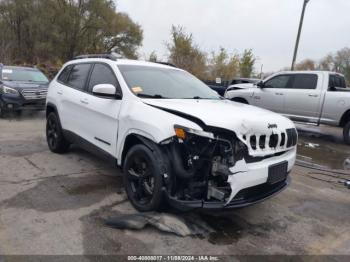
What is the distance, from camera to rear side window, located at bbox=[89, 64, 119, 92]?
451 centimetres

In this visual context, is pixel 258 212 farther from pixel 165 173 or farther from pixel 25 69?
pixel 25 69

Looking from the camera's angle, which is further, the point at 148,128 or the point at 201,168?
the point at 148,128

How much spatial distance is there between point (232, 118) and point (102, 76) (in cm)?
230

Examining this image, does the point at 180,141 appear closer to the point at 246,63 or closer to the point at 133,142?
the point at 133,142

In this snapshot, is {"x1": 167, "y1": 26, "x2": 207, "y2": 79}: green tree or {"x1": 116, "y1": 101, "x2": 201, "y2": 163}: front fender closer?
{"x1": 116, "y1": 101, "x2": 201, "y2": 163}: front fender

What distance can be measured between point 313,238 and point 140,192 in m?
1.94

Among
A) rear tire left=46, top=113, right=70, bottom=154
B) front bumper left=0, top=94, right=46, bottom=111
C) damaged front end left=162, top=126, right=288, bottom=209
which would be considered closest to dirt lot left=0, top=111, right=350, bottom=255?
rear tire left=46, top=113, right=70, bottom=154

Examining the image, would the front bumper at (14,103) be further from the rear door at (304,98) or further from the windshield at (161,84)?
the rear door at (304,98)

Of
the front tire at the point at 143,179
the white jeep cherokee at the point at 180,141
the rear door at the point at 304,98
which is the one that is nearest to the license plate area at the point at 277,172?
the white jeep cherokee at the point at 180,141

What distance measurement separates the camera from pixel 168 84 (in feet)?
15.1

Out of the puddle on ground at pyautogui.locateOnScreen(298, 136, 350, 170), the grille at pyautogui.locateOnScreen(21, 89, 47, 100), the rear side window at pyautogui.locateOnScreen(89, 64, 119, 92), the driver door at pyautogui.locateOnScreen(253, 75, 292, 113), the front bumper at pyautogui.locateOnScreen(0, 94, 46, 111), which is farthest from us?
the driver door at pyautogui.locateOnScreen(253, 75, 292, 113)

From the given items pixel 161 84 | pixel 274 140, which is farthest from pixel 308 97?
pixel 274 140

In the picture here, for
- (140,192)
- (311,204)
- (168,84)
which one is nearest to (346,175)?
(311,204)

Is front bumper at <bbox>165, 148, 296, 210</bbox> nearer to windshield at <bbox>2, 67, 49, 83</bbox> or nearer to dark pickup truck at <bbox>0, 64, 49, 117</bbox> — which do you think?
dark pickup truck at <bbox>0, 64, 49, 117</bbox>
